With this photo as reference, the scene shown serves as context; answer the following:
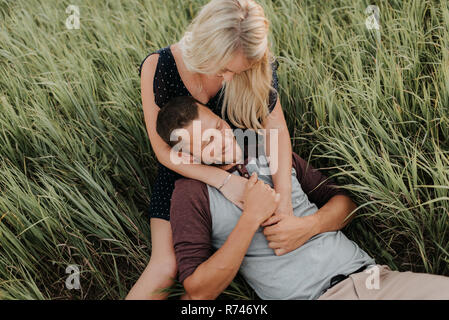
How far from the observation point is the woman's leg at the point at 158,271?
143 centimetres

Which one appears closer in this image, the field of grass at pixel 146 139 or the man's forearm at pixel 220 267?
the man's forearm at pixel 220 267

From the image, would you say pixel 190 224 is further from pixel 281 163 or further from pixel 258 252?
pixel 281 163

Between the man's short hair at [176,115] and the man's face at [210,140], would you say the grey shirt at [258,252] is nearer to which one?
the man's face at [210,140]

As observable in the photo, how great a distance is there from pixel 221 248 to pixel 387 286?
0.65m

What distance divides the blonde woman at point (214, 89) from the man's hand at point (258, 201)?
0.06 meters

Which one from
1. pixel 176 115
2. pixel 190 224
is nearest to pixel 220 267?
pixel 190 224

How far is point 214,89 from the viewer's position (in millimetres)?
1733

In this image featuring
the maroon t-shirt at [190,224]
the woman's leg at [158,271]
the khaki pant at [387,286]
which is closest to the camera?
the khaki pant at [387,286]

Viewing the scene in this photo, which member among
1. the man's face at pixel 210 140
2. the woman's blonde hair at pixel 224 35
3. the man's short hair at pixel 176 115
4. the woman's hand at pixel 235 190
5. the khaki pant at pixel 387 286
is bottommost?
the khaki pant at pixel 387 286

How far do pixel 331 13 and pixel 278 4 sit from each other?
0.50 m

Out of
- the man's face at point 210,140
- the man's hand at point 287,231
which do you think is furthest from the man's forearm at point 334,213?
the man's face at point 210,140

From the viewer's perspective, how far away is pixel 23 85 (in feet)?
7.04

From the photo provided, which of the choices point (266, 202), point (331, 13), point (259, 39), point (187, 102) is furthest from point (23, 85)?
point (331, 13)

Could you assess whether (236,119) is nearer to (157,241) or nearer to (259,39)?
(259,39)
